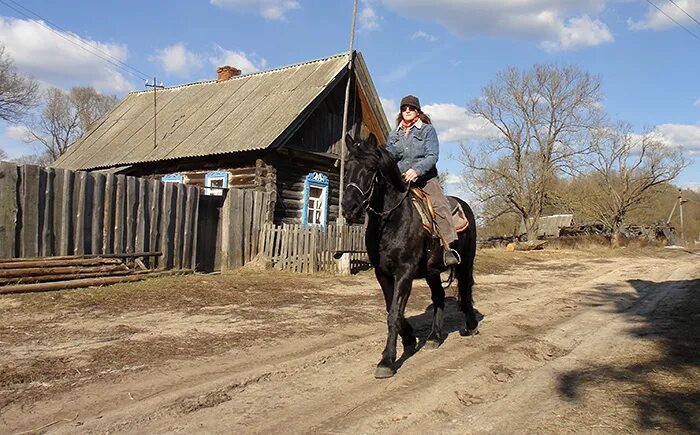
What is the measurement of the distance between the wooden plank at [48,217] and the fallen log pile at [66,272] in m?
0.33

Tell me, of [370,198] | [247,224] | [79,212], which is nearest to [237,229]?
[247,224]

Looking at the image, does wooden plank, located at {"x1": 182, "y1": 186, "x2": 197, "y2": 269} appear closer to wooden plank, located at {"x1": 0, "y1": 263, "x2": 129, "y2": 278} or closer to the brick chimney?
wooden plank, located at {"x1": 0, "y1": 263, "x2": 129, "y2": 278}

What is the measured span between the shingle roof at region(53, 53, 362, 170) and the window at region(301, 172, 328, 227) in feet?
8.55

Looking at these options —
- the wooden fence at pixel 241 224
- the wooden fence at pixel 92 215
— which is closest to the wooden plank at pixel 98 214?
the wooden fence at pixel 92 215

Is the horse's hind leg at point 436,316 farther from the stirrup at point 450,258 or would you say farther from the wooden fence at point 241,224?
the wooden fence at point 241,224

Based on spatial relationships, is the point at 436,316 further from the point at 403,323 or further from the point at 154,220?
the point at 154,220

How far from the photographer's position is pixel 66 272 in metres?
9.48

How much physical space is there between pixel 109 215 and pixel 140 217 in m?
0.70

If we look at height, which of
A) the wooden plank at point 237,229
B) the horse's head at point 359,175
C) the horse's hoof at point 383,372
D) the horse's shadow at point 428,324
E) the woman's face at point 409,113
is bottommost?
the horse's shadow at point 428,324

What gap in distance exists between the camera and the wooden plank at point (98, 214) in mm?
10461

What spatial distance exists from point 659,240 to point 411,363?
49.9 metres

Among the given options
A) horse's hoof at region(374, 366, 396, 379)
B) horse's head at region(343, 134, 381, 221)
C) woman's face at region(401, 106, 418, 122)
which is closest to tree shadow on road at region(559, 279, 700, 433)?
horse's hoof at region(374, 366, 396, 379)

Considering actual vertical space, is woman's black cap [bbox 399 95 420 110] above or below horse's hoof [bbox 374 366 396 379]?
above

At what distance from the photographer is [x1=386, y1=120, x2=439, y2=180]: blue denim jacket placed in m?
5.94
